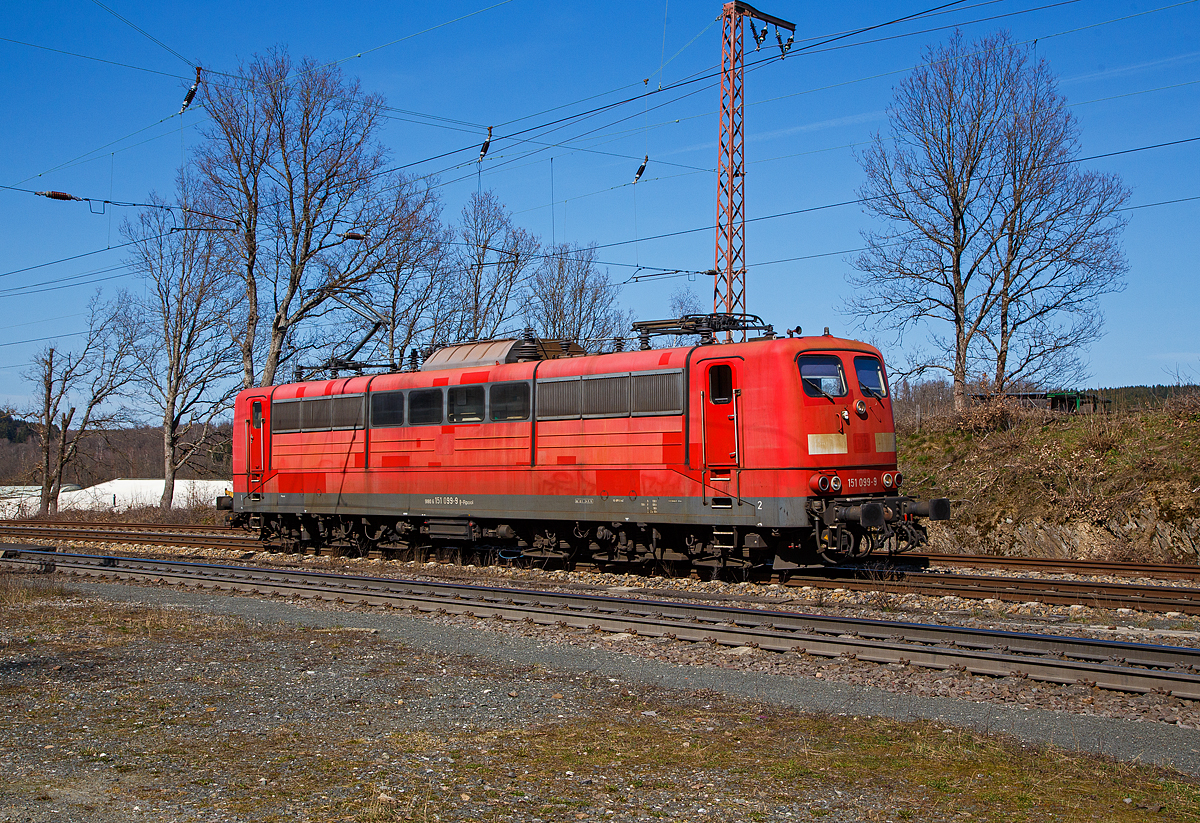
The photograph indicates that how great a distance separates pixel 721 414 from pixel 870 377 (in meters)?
2.47

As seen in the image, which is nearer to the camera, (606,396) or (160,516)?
(606,396)

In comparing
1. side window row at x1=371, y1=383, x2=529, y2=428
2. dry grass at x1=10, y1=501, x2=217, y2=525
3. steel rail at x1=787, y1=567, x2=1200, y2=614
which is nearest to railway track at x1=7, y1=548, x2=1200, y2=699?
steel rail at x1=787, y1=567, x2=1200, y2=614

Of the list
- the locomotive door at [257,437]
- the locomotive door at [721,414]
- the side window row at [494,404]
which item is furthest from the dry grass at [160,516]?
the locomotive door at [721,414]

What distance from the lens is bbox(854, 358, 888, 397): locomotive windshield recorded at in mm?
14172

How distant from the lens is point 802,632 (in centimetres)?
1005

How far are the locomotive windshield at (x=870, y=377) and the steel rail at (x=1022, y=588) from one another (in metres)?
2.76

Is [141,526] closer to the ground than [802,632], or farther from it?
farther from it

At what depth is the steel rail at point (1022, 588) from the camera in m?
11.7

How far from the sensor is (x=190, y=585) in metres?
15.6

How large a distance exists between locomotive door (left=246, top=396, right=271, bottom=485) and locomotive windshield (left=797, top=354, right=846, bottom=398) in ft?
42.2

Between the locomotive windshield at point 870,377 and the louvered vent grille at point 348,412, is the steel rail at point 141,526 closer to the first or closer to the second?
the louvered vent grille at point 348,412

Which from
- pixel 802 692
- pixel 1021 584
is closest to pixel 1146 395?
pixel 1021 584

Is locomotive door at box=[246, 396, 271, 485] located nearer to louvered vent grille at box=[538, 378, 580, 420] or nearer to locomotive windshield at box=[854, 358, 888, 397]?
louvered vent grille at box=[538, 378, 580, 420]

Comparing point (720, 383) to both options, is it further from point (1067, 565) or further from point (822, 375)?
point (1067, 565)
